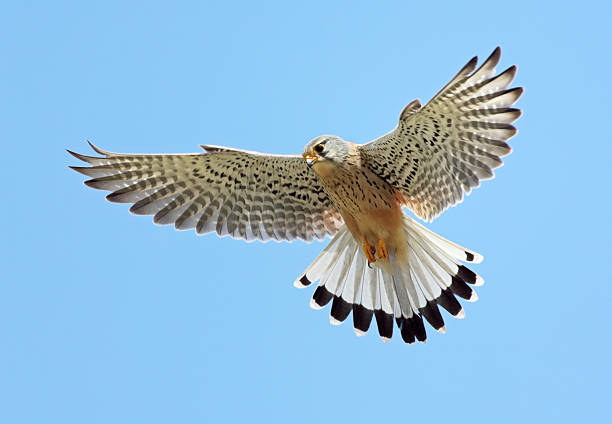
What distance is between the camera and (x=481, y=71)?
20.7 feet

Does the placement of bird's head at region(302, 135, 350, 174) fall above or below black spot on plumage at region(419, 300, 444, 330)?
above

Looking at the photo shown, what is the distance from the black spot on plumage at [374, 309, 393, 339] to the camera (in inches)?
304

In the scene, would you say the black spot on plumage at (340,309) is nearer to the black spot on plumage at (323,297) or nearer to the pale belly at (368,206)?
the black spot on plumage at (323,297)

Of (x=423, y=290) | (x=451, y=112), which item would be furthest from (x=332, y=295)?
(x=451, y=112)

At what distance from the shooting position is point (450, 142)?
6883 mm

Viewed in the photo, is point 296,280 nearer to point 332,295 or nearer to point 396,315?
point 332,295

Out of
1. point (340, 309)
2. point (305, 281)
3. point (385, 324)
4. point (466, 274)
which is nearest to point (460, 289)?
point (466, 274)

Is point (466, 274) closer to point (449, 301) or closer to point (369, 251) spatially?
point (449, 301)

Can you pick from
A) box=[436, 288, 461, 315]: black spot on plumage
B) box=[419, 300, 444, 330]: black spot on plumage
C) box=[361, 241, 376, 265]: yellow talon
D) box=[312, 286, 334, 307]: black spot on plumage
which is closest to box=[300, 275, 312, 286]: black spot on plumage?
box=[312, 286, 334, 307]: black spot on plumage

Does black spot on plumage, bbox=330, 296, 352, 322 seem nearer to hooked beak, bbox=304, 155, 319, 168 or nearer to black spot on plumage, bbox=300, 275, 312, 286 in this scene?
black spot on plumage, bbox=300, 275, 312, 286

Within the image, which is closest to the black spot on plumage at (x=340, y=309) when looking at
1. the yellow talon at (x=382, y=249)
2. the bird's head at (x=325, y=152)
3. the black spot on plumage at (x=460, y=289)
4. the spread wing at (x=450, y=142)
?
the yellow talon at (x=382, y=249)

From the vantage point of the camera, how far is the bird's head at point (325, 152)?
707 centimetres

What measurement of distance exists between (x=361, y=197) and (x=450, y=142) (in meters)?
0.94

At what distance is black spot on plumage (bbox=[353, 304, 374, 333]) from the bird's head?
1450 millimetres
